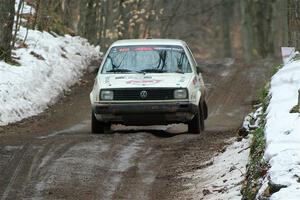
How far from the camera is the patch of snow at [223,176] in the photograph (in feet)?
24.7

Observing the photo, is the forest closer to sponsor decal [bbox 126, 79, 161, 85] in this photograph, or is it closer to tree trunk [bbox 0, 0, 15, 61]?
tree trunk [bbox 0, 0, 15, 61]

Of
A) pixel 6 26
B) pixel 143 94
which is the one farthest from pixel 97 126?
pixel 6 26

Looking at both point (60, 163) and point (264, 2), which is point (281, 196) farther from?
point (264, 2)

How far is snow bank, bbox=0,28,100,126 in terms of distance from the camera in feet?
53.2

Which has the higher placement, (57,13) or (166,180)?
(57,13)

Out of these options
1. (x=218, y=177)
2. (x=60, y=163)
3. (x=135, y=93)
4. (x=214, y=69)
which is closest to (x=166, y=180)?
(x=218, y=177)

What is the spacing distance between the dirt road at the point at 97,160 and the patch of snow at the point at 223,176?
0.76ft

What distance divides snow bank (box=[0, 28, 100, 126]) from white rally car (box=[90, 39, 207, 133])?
313cm

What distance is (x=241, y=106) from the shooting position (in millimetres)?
18922

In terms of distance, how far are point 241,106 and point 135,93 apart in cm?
717

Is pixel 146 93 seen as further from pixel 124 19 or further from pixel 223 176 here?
pixel 124 19

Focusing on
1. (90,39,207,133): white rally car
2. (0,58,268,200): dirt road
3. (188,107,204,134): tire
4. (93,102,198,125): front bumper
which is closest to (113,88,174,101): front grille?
(90,39,207,133): white rally car

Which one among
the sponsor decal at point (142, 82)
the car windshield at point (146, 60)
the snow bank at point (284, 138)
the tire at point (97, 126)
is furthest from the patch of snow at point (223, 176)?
the tire at point (97, 126)

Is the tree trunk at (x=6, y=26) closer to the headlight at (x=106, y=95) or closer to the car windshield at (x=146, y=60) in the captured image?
the car windshield at (x=146, y=60)
